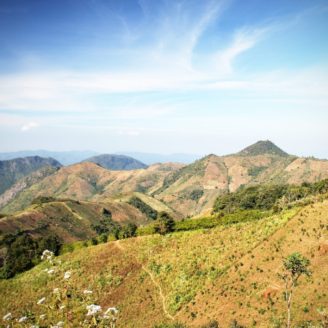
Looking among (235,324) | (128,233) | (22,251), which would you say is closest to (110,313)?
(235,324)

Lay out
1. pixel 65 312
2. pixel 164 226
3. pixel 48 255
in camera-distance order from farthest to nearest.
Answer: pixel 164 226, pixel 48 255, pixel 65 312

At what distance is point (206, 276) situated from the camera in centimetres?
5712

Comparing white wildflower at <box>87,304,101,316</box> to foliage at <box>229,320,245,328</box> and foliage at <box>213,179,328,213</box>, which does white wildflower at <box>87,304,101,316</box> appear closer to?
foliage at <box>229,320,245,328</box>

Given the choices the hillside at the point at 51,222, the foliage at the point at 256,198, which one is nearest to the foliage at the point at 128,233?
the foliage at the point at 256,198

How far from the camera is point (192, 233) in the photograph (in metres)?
77.0

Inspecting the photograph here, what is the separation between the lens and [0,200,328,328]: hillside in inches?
1718

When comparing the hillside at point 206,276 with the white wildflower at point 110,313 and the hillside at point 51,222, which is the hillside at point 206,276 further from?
the hillside at point 51,222

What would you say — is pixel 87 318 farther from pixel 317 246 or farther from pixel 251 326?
pixel 317 246

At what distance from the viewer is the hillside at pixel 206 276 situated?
4362cm

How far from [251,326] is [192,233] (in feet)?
123

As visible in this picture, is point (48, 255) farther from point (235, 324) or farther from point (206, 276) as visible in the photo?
→ point (206, 276)

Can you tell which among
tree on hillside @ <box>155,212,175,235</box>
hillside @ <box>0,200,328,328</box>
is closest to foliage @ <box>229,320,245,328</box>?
hillside @ <box>0,200,328,328</box>

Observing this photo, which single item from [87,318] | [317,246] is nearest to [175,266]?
[317,246]

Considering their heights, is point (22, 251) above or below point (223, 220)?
below
